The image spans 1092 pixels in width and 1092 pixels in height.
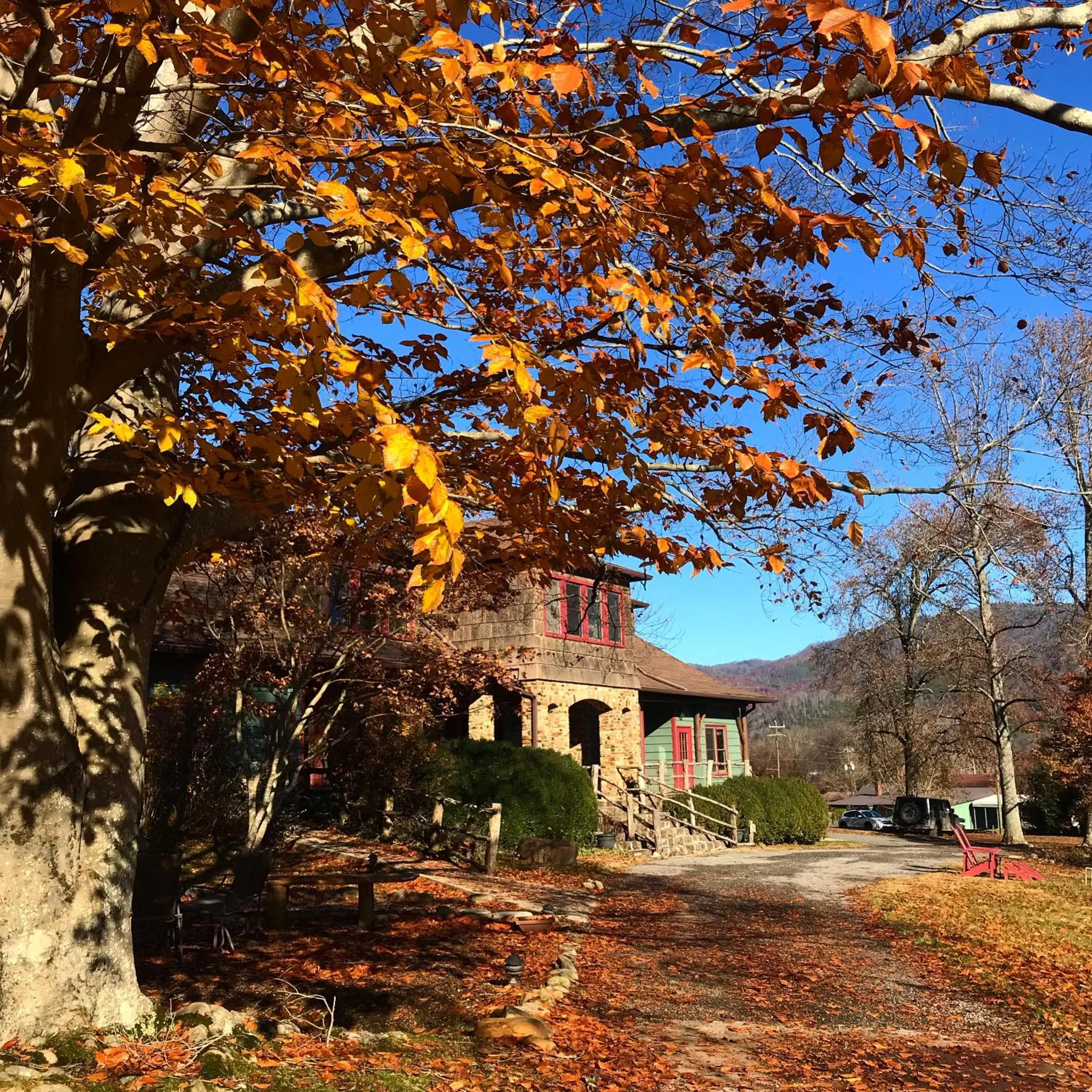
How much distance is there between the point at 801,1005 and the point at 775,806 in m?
17.8

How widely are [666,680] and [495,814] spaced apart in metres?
13.7

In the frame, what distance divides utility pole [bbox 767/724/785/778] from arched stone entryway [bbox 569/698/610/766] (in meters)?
33.4

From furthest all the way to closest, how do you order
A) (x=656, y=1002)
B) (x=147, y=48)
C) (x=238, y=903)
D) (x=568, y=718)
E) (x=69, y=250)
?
(x=568, y=718) → (x=238, y=903) → (x=656, y=1002) → (x=69, y=250) → (x=147, y=48)

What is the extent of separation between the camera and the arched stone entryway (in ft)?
75.3

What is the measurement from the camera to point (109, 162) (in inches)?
141

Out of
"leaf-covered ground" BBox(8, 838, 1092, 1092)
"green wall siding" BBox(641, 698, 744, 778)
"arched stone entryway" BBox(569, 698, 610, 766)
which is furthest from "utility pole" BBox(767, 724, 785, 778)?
"leaf-covered ground" BBox(8, 838, 1092, 1092)

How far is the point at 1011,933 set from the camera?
1058 cm

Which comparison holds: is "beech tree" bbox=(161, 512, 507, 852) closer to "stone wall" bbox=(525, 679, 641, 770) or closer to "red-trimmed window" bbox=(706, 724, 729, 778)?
"stone wall" bbox=(525, 679, 641, 770)

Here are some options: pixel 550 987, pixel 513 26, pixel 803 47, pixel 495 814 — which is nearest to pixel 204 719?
pixel 495 814

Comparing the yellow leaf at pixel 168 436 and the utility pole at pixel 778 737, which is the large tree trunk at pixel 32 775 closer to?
the yellow leaf at pixel 168 436

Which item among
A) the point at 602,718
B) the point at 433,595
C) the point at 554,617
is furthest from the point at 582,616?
the point at 433,595

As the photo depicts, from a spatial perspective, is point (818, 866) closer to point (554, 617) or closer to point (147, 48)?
point (554, 617)

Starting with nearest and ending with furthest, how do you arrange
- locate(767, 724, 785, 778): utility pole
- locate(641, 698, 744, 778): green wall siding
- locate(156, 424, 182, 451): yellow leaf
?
locate(156, 424, 182, 451): yellow leaf < locate(641, 698, 744, 778): green wall siding < locate(767, 724, 785, 778): utility pole

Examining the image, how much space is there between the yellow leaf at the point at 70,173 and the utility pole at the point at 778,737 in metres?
55.3
